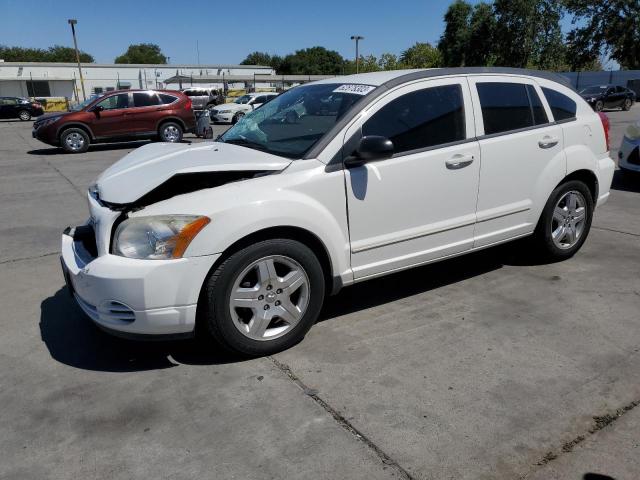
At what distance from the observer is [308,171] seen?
329cm

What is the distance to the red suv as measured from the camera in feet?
48.7

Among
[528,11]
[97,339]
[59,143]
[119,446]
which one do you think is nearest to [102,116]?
[59,143]

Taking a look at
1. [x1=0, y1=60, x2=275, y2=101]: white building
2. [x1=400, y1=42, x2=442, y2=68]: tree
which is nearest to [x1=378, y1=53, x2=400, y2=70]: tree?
[x1=400, y1=42, x2=442, y2=68]: tree

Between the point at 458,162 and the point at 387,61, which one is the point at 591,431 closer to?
the point at 458,162

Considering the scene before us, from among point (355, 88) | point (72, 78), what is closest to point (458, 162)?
point (355, 88)

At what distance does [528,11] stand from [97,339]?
53587 millimetres

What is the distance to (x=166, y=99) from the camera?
16.2 m

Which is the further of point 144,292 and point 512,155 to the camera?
point 512,155

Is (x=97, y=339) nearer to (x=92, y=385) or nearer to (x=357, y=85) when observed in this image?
(x=92, y=385)

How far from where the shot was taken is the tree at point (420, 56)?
255 ft

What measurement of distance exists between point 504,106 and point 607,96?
28456mm

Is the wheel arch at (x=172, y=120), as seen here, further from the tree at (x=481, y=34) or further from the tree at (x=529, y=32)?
the tree at (x=481, y=34)

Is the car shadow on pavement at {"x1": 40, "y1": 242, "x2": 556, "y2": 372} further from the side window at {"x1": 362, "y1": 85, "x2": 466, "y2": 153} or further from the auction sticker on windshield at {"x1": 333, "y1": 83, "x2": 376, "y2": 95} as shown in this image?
the auction sticker on windshield at {"x1": 333, "y1": 83, "x2": 376, "y2": 95}

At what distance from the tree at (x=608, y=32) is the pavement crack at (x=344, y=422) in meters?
53.1
